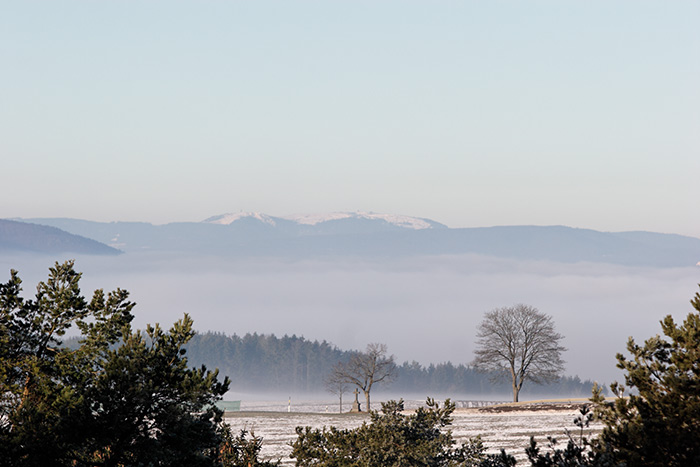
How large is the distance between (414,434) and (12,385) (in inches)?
438

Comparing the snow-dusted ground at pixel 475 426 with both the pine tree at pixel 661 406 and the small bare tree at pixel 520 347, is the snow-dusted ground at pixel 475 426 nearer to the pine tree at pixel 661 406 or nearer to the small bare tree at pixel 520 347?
the small bare tree at pixel 520 347

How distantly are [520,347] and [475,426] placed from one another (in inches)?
1080

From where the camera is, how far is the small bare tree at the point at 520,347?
3524 inches

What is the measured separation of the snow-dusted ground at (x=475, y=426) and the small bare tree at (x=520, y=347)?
39.7ft

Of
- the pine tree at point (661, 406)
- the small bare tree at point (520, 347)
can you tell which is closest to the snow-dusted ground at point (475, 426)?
the small bare tree at point (520, 347)

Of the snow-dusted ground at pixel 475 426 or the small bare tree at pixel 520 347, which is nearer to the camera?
the snow-dusted ground at pixel 475 426

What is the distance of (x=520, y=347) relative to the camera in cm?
9025

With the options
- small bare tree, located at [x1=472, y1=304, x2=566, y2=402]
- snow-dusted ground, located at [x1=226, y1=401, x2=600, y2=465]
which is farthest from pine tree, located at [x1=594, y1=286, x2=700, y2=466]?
small bare tree, located at [x1=472, y1=304, x2=566, y2=402]

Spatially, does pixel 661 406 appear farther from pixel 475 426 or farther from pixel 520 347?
pixel 520 347

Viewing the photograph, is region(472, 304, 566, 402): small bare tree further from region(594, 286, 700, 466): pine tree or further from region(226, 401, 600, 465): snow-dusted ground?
region(594, 286, 700, 466): pine tree

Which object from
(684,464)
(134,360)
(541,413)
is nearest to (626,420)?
(684,464)

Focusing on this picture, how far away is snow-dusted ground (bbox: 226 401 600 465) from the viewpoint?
2016 inches

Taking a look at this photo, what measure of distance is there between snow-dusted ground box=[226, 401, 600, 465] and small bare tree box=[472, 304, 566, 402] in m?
12.1

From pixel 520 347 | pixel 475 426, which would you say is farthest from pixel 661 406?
pixel 520 347
